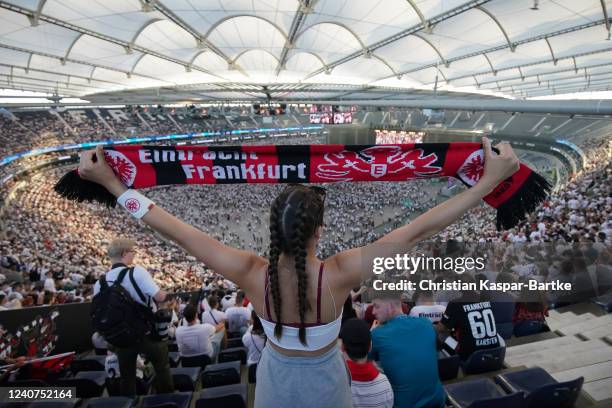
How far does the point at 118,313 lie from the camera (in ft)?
8.89

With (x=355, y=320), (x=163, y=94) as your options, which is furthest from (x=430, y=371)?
(x=163, y=94)

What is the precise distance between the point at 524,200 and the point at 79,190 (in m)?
2.92

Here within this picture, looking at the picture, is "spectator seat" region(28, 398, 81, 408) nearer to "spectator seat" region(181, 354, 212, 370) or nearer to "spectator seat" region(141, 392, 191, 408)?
"spectator seat" region(141, 392, 191, 408)

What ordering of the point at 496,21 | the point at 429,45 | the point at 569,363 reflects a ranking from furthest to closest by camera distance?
the point at 429,45
the point at 496,21
the point at 569,363

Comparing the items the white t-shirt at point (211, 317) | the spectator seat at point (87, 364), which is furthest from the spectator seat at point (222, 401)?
the white t-shirt at point (211, 317)

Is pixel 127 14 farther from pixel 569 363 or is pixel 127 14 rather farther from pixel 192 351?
pixel 569 363

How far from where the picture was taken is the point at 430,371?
7.72 feet

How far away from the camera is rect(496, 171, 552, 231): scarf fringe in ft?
7.72

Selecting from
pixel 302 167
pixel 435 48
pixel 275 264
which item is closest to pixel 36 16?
pixel 302 167

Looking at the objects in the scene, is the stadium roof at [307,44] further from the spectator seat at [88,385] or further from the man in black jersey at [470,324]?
the spectator seat at [88,385]

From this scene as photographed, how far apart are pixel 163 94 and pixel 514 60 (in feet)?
76.0

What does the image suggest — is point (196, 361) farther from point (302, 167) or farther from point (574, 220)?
point (574, 220)

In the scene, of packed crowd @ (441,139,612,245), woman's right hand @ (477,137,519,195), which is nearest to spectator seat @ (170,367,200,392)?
woman's right hand @ (477,137,519,195)

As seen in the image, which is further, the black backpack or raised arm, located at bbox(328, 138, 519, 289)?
the black backpack
